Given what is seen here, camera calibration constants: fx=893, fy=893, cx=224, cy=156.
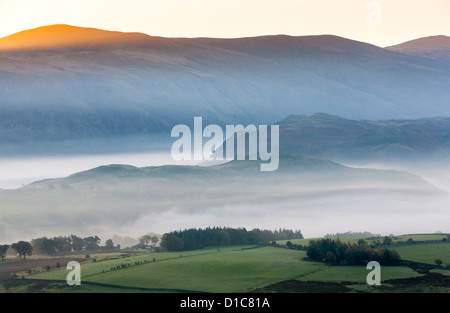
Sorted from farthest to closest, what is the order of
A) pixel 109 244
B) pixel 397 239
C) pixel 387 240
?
pixel 109 244
pixel 397 239
pixel 387 240

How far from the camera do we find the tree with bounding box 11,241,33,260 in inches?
3073

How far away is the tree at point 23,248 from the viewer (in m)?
78.1

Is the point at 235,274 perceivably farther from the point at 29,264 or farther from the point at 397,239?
the point at 29,264

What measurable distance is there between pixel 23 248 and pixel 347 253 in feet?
96.0

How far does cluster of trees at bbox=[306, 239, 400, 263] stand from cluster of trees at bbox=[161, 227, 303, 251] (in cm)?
1096

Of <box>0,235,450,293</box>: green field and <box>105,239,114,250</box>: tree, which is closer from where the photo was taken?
<box>0,235,450,293</box>: green field

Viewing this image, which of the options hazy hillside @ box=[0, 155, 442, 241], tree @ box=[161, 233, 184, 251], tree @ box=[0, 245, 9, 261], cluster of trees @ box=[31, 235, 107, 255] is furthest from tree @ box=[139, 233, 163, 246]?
hazy hillside @ box=[0, 155, 442, 241]

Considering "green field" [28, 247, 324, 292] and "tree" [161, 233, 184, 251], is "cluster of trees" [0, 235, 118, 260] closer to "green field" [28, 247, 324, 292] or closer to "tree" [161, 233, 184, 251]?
"tree" [161, 233, 184, 251]

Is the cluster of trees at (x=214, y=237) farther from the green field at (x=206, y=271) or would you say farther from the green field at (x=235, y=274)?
the green field at (x=206, y=271)

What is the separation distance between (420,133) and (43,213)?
Answer: 355ft

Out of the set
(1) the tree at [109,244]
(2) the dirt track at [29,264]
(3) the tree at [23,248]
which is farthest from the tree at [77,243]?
(2) the dirt track at [29,264]

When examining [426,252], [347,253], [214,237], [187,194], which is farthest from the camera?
[187,194]

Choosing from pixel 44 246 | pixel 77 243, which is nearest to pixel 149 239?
pixel 77 243

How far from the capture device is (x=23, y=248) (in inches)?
3125
